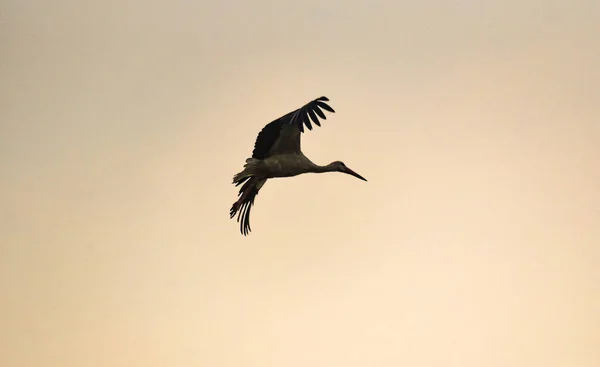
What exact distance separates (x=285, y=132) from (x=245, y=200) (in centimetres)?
36

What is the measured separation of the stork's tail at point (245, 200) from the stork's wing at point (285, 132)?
4.9 inches

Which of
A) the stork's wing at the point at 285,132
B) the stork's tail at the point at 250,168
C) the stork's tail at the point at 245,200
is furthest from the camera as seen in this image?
the stork's tail at the point at 245,200

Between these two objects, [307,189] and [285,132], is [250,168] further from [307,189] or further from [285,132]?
[307,189]

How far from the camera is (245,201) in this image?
7.13 feet

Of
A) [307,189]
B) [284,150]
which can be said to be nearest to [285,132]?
[284,150]

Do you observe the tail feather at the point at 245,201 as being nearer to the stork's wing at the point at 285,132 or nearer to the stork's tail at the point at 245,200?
the stork's tail at the point at 245,200

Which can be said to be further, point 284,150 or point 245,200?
point 245,200

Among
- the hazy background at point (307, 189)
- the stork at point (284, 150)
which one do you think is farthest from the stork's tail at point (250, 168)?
the hazy background at point (307, 189)

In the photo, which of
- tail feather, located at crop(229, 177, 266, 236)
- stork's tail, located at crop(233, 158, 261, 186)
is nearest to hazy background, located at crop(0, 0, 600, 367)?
tail feather, located at crop(229, 177, 266, 236)

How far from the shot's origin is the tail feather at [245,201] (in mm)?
2084
